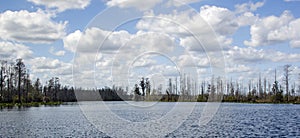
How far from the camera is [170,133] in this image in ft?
111

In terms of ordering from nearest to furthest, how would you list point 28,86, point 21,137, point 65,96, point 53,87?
point 21,137 < point 28,86 < point 53,87 < point 65,96

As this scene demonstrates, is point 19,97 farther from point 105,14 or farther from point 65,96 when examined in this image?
point 105,14

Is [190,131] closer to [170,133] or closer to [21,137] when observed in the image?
[170,133]

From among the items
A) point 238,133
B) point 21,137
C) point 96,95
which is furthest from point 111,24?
point 96,95

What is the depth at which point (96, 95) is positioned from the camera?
7032 inches

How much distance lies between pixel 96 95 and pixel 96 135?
14789 centimetres

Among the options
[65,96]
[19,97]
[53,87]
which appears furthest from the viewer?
[65,96]

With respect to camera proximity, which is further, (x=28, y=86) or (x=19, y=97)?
(x=28, y=86)

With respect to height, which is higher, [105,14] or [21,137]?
[105,14]

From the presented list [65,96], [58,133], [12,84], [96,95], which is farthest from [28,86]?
[58,133]

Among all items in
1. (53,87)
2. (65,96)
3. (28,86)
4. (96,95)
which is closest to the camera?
(28,86)

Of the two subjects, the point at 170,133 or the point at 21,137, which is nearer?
the point at 21,137

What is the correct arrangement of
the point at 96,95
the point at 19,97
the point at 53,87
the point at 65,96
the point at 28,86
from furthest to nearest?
the point at 96,95 < the point at 65,96 < the point at 53,87 < the point at 28,86 < the point at 19,97

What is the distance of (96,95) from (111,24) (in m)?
151
